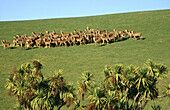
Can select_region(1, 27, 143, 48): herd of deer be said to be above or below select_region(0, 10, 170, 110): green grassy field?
above

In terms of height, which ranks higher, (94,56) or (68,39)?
(68,39)

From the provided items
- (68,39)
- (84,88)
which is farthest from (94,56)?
(84,88)

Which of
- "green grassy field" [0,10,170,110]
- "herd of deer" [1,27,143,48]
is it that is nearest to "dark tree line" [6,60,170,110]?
"green grassy field" [0,10,170,110]

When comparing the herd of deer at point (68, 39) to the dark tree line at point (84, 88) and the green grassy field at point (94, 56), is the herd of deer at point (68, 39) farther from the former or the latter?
the dark tree line at point (84, 88)

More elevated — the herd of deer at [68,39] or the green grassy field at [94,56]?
the herd of deer at [68,39]

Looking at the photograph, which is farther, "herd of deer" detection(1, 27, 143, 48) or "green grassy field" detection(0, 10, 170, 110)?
"herd of deer" detection(1, 27, 143, 48)

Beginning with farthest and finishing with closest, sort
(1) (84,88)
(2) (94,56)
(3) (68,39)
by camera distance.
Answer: (3) (68,39), (2) (94,56), (1) (84,88)

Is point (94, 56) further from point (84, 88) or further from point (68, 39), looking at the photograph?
point (84, 88)

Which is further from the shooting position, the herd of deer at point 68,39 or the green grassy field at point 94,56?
the herd of deer at point 68,39

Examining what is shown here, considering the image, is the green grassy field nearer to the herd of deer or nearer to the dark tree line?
the herd of deer

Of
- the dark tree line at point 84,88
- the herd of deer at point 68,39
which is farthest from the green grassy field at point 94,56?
the dark tree line at point 84,88

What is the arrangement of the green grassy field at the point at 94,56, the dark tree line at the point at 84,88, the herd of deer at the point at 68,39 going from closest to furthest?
the dark tree line at the point at 84,88, the green grassy field at the point at 94,56, the herd of deer at the point at 68,39

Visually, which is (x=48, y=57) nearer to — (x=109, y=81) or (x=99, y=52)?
(x=99, y=52)

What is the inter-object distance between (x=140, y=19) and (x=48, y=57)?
36793 mm
